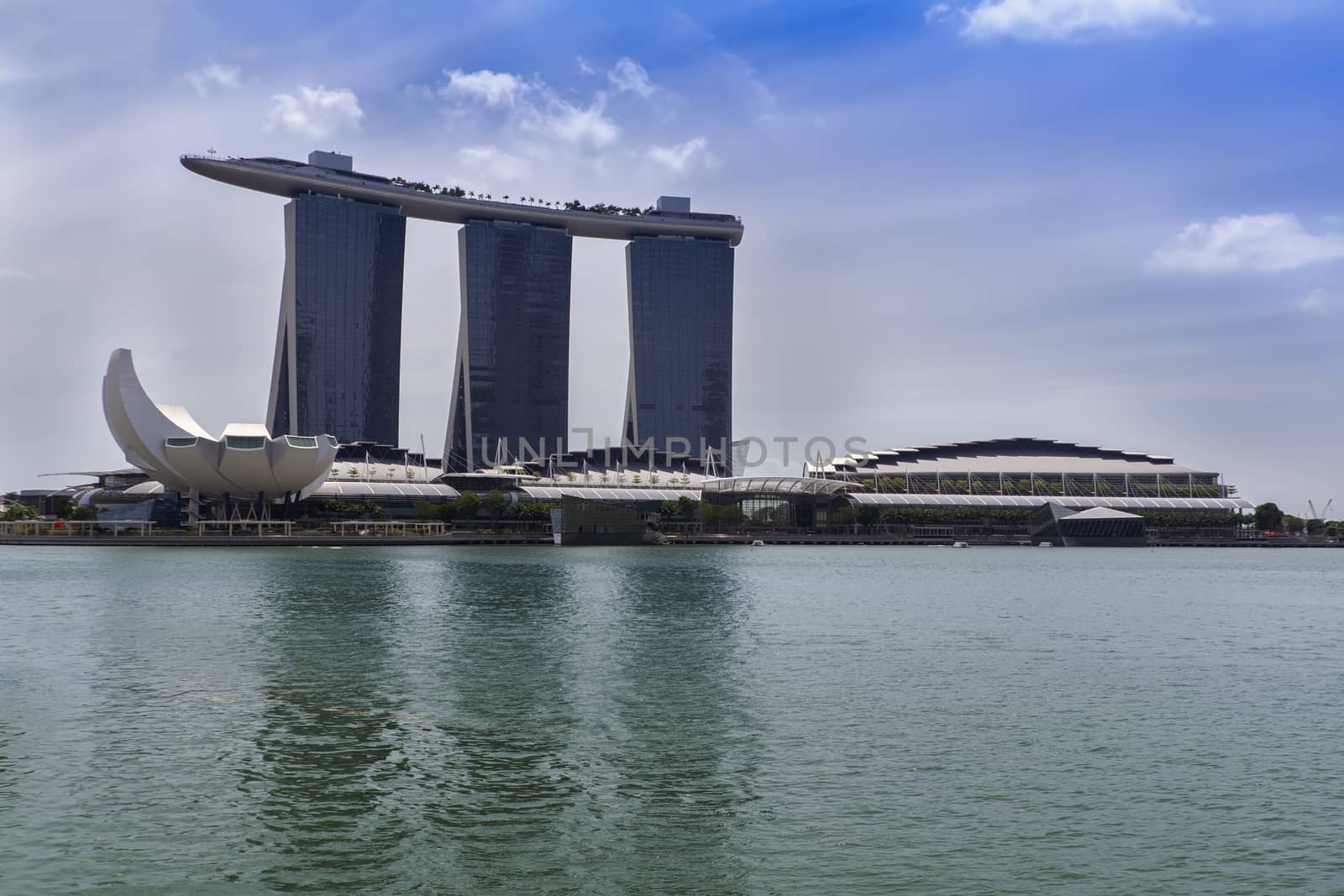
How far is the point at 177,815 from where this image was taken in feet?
53.7

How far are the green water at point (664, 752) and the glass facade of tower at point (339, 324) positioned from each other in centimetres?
13789

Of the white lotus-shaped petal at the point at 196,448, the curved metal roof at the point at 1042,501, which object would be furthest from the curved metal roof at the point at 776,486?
the white lotus-shaped petal at the point at 196,448

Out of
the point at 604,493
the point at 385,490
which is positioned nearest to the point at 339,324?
the point at 385,490

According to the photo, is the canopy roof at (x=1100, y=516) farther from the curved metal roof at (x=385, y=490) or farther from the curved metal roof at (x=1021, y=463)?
the curved metal roof at (x=385, y=490)

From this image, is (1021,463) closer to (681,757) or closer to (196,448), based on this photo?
(196,448)

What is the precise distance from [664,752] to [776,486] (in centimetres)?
14599

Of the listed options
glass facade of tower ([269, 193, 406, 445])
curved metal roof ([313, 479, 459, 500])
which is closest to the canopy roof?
curved metal roof ([313, 479, 459, 500])

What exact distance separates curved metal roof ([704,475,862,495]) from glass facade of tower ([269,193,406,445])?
190 feet

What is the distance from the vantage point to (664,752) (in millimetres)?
20797

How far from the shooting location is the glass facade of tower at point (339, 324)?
181 metres

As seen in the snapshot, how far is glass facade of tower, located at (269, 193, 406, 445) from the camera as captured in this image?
181 m

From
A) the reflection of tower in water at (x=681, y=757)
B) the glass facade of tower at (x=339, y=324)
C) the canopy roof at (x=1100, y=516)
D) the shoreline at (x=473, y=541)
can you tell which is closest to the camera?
the reflection of tower in water at (x=681, y=757)

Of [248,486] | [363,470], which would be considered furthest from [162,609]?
[363,470]

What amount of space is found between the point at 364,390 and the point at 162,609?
142439mm
